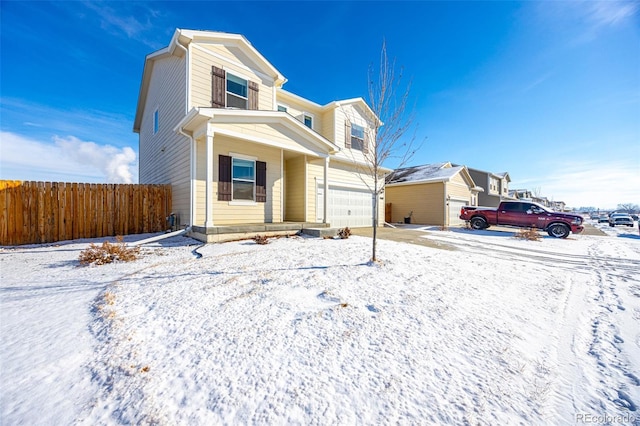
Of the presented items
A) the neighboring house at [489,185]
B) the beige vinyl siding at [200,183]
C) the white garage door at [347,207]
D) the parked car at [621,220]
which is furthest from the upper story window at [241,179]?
the parked car at [621,220]

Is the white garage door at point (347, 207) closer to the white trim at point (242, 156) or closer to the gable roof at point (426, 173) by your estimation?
the gable roof at point (426, 173)

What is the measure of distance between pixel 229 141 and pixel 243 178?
1.29 meters

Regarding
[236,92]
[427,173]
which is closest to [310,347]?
[236,92]

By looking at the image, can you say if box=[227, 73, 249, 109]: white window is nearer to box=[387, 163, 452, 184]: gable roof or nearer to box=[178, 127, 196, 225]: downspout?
box=[178, 127, 196, 225]: downspout

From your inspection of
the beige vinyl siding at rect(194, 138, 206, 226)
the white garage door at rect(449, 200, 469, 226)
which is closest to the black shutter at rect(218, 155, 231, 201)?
the beige vinyl siding at rect(194, 138, 206, 226)

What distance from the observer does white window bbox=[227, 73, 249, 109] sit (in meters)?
9.05

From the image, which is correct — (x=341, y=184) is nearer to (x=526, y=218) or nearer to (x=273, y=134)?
(x=273, y=134)

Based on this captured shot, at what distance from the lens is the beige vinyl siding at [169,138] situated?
8.23m

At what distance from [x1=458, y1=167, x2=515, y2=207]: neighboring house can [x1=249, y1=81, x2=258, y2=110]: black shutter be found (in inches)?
1061

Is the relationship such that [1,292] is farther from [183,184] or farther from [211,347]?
[183,184]

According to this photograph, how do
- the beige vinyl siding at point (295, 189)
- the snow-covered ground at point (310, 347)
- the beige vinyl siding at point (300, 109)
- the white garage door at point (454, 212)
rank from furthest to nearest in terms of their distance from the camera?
the white garage door at point (454, 212)
the beige vinyl siding at point (300, 109)
the beige vinyl siding at point (295, 189)
the snow-covered ground at point (310, 347)

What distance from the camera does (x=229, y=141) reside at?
318 inches

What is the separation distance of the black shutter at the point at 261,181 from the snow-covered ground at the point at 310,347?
490 centimetres

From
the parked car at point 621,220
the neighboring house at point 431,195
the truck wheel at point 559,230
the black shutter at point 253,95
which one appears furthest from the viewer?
the parked car at point 621,220
